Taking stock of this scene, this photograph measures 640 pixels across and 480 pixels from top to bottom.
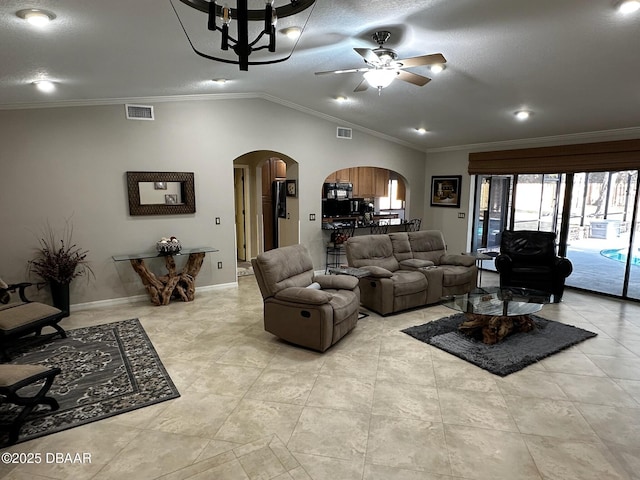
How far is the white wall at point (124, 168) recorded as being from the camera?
4625 millimetres

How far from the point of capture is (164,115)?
5.30 meters

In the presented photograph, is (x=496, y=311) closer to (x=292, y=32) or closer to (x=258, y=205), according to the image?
(x=292, y=32)

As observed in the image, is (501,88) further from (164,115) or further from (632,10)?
(164,115)

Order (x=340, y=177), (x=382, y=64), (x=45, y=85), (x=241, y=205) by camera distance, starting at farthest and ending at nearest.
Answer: (x=340, y=177)
(x=241, y=205)
(x=45, y=85)
(x=382, y=64)

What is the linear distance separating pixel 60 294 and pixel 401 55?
16.0 ft

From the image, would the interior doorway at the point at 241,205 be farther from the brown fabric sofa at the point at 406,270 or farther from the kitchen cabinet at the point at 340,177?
the brown fabric sofa at the point at 406,270

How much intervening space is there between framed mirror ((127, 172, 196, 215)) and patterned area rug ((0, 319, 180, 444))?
173cm

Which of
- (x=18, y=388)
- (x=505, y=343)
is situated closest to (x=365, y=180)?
(x=505, y=343)

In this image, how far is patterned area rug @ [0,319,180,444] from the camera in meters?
2.72

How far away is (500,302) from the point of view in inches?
163

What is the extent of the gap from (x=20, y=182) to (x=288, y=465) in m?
4.63

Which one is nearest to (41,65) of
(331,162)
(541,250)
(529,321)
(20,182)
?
(20,182)

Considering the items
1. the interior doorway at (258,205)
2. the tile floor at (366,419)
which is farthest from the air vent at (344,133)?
the tile floor at (366,419)

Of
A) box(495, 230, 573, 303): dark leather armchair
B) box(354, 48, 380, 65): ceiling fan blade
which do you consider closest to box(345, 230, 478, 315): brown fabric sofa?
box(495, 230, 573, 303): dark leather armchair
